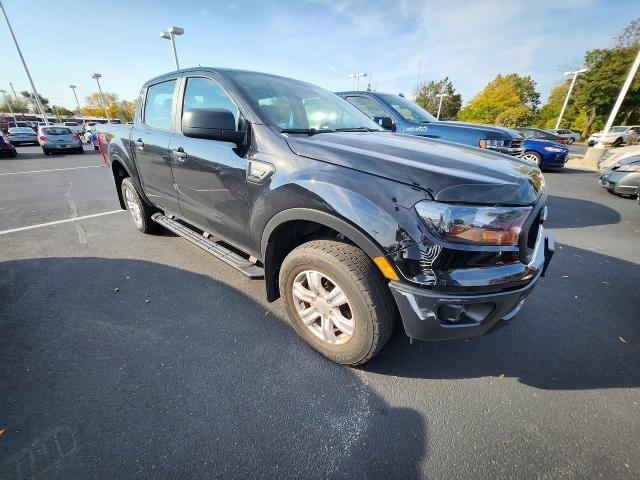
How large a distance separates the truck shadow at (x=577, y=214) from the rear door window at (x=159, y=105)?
218 inches

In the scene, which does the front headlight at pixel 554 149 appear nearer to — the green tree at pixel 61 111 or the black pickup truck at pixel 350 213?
the black pickup truck at pixel 350 213

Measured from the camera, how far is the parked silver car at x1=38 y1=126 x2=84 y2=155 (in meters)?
14.1

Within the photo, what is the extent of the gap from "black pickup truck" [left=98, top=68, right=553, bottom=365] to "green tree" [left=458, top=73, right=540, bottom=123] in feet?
167

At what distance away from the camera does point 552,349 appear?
2.16m

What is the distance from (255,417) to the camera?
1626 mm

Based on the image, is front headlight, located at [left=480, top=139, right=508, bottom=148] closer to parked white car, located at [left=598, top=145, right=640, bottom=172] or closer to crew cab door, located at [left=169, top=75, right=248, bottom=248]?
parked white car, located at [left=598, top=145, right=640, bottom=172]

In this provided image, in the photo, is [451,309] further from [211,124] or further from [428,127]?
[428,127]

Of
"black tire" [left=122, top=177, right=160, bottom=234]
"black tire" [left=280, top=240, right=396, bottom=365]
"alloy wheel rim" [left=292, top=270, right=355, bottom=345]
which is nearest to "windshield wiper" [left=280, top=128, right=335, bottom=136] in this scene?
"black tire" [left=280, top=240, right=396, bottom=365]

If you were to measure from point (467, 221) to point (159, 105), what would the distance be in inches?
132

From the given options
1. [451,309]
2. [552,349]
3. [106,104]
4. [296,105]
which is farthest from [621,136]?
[106,104]

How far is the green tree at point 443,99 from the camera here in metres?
53.2

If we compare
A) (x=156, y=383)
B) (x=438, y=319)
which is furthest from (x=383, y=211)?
(x=156, y=383)

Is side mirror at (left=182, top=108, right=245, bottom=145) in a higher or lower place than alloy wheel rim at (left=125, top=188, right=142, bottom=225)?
higher

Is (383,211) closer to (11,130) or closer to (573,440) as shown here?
(573,440)
